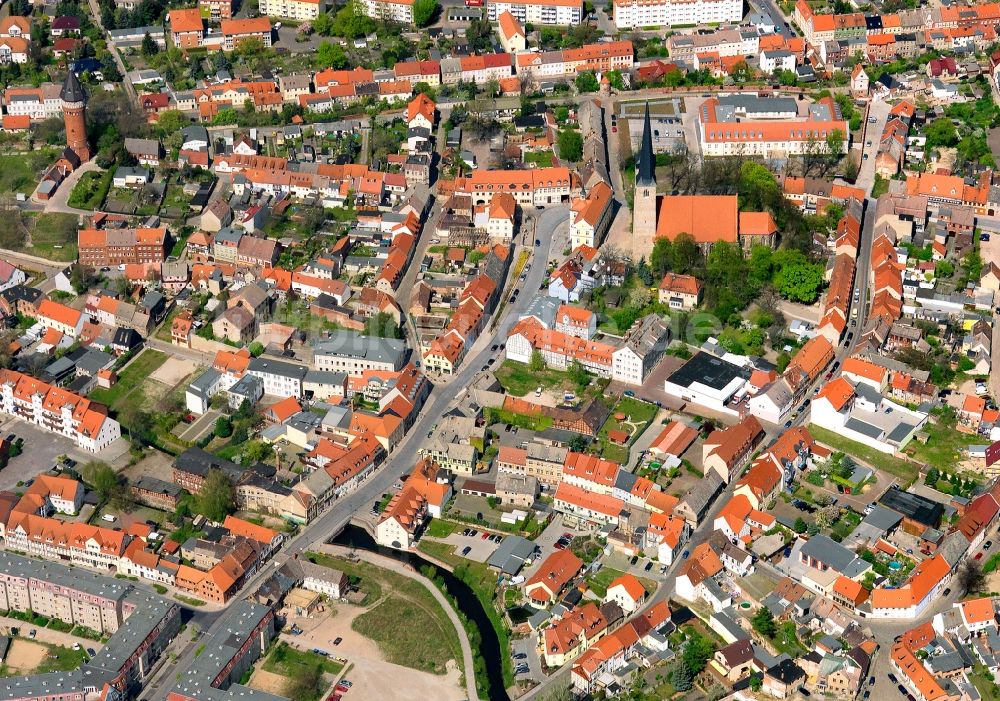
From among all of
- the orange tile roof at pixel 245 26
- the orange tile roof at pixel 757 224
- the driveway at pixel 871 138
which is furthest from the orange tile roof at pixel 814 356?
the orange tile roof at pixel 245 26

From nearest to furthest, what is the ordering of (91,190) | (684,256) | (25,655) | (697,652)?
(697,652), (25,655), (684,256), (91,190)

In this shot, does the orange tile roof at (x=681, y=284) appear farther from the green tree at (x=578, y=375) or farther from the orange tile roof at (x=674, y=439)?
the orange tile roof at (x=674, y=439)

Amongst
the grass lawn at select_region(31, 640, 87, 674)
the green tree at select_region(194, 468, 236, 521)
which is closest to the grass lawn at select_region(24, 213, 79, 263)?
the green tree at select_region(194, 468, 236, 521)

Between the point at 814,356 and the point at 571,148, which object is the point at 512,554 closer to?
the point at 814,356

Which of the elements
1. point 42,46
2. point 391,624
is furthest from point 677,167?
point 42,46

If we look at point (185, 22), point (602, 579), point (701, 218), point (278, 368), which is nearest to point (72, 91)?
point (185, 22)

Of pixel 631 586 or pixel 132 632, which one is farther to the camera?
pixel 631 586

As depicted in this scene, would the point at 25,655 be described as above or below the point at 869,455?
below
